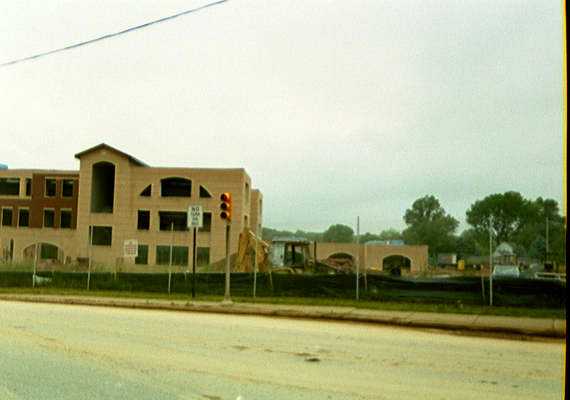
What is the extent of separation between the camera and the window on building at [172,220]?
58.2 meters

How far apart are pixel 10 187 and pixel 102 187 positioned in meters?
10.1

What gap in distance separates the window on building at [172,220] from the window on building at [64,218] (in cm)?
1033

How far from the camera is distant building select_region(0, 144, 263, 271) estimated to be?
187ft

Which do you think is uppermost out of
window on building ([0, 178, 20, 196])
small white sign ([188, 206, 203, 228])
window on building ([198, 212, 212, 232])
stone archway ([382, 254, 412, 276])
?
window on building ([0, 178, 20, 196])

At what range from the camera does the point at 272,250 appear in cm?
5697

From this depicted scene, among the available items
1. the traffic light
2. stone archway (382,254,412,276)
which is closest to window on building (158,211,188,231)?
stone archway (382,254,412,276)

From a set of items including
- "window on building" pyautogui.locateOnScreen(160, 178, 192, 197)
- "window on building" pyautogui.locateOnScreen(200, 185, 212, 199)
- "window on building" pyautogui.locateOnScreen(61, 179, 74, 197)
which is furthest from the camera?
"window on building" pyautogui.locateOnScreen(61, 179, 74, 197)

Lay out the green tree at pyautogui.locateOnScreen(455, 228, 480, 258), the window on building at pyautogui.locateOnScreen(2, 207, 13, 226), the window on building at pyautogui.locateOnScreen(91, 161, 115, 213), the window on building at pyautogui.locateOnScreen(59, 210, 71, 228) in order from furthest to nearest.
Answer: the green tree at pyautogui.locateOnScreen(455, 228, 480, 258) < the window on building at pyautogui.locateOnScreen(2, 207, 13, 226) < the window on building at pyautogui.locateOnScreen(59, 210, 71, 228) < the window on building at pyautogui.locateOnScreen(91, 161, 115, 213)

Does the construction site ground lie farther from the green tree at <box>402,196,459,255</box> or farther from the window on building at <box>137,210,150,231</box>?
the green tree at <box>402,196,459,255</box>

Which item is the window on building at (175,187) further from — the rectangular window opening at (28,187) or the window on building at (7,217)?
the window on building at (7,217)

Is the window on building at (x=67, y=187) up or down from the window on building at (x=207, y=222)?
up

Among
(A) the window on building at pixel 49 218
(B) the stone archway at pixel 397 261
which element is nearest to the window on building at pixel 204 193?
(A) the window on building at pixel 49 218

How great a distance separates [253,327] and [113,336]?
120 inches

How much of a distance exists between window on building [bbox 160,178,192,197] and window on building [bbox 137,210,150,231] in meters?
2.39
